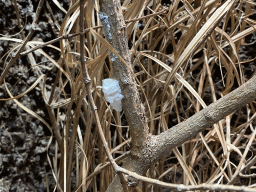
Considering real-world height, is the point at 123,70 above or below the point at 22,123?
above

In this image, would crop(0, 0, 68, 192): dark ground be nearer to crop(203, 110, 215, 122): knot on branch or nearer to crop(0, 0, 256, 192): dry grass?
crop(0, 0, 256, 192): dry grass

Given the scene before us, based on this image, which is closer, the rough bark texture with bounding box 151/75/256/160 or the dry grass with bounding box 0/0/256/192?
the rough bark texture with bounding box 151/75/256/160

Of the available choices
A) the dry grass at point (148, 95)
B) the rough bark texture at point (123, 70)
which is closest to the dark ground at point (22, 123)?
the dry grass at point (148, 95)

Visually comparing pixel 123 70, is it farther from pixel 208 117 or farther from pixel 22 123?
pixel 22 123

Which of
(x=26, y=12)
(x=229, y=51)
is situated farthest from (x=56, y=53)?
(x=229, y=51)

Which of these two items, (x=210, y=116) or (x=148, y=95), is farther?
(x=148, y=95)

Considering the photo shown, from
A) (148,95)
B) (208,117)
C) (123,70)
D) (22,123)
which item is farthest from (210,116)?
(22,123)

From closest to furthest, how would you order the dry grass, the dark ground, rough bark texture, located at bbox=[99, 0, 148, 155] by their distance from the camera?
rough bark texture, located at bbox=[99, 0, 148, 155] → the dry grass → the dark ground

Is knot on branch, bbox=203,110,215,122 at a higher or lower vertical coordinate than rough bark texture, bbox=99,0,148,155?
lower

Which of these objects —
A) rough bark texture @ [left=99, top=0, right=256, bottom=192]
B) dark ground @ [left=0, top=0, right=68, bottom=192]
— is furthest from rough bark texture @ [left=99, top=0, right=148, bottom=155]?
dark ground @ [left=0, top=0, right=68, bottom=192]

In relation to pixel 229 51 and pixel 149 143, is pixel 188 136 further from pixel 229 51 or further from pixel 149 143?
pixel 229 51

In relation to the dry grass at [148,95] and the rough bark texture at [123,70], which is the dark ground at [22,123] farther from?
the rough bark texture at [123,70]
